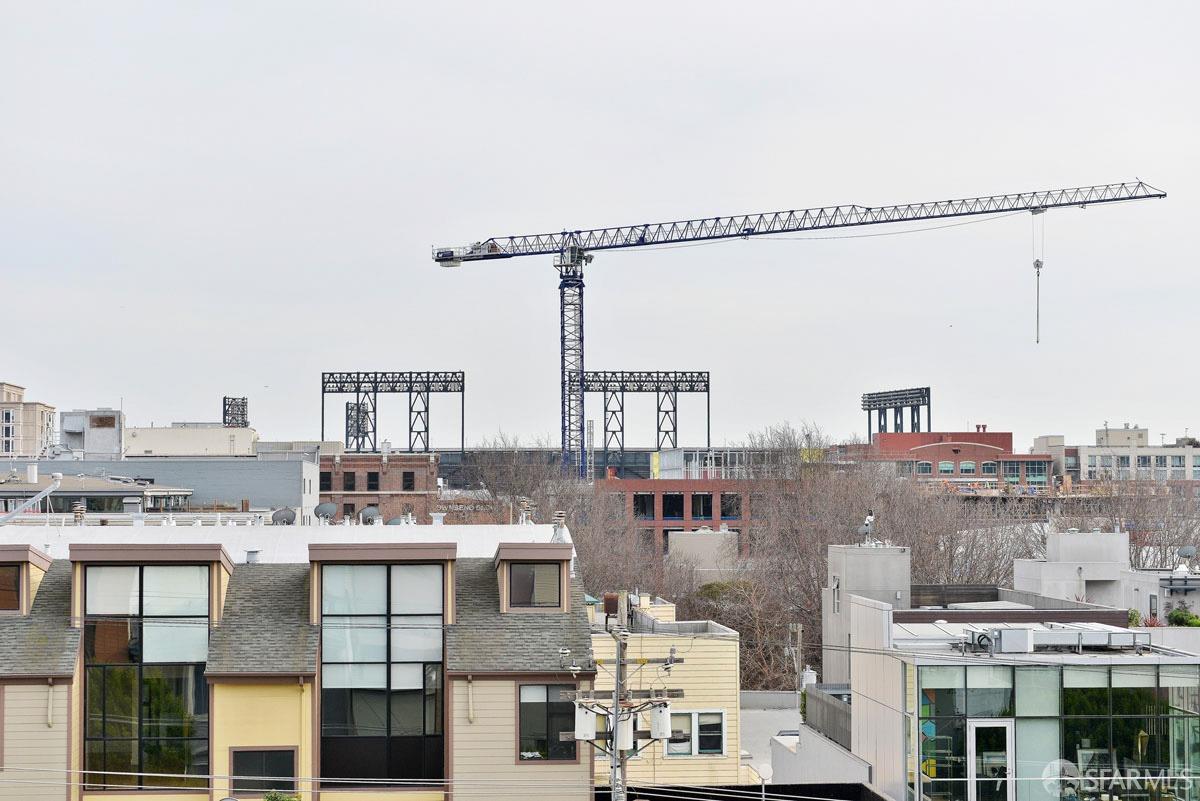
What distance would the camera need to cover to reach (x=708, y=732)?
27391 millimetres

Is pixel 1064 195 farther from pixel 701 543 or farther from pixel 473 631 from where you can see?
pixel 473 631

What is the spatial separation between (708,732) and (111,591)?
11521 mm

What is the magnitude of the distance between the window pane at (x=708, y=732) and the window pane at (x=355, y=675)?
7015mm

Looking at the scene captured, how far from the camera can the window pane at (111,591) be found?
23062 mm

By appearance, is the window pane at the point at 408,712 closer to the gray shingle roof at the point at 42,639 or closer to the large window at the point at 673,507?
the gray shingle roof at the point at 42,639

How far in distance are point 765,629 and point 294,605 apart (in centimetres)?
4261

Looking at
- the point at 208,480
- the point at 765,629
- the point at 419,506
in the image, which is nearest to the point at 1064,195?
the point at 419,506

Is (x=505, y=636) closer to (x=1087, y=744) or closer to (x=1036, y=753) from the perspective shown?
(x=1036, y=753)

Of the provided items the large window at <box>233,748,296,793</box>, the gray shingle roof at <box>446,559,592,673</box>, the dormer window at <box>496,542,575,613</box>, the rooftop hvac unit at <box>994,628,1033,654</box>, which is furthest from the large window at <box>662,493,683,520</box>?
the large window at <box>233,748,296,793</box>

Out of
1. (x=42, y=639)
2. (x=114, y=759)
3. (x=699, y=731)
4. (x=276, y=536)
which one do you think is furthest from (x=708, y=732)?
(x=42, y=639)

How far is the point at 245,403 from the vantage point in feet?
544

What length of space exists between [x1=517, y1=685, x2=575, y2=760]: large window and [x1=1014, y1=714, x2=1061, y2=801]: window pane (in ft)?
23.1

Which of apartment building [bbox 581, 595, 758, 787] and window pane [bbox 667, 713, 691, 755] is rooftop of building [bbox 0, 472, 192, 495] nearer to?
apartment building [bbox 581, 595, 758, 787]

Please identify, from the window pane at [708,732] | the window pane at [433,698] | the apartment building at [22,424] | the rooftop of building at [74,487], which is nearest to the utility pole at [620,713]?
the window pane at [433,698]
